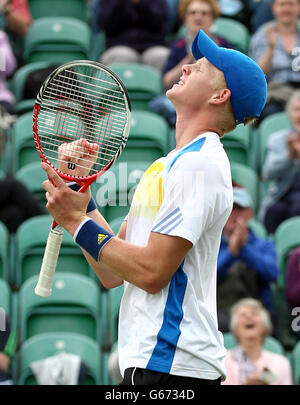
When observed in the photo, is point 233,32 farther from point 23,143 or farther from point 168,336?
point 168,336

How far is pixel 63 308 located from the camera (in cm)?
574

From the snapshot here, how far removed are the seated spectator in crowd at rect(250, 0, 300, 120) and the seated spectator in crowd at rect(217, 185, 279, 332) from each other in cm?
133

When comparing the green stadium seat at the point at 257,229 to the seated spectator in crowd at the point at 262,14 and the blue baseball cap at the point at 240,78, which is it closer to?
the seated spectator in crowd at the point at 262,14

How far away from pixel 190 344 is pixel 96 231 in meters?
0.44

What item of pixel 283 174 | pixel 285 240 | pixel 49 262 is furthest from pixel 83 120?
pixel 283 174

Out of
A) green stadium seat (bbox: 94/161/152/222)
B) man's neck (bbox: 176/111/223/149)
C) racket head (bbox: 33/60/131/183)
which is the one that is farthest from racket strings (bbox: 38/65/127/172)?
green stadium seat (bbox: 94/161/152/222)

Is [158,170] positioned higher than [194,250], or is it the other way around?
[158,170]

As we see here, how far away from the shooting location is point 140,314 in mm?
2992

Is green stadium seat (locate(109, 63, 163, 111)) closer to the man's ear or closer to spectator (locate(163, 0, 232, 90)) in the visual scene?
spectator (locate(163, 0, 232, 90))

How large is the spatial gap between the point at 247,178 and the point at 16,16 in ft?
7.80
